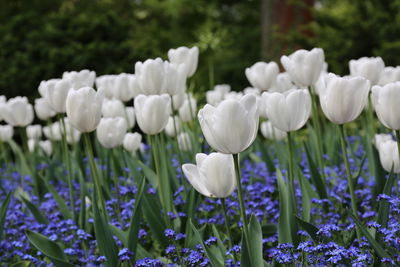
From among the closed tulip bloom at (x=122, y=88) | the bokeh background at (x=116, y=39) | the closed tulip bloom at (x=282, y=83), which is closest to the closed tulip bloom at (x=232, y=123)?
the closed tulip bloom at (x=282, y=83)

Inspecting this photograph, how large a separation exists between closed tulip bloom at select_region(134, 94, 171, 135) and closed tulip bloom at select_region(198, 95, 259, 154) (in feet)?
2.06

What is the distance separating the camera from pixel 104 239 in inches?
86.1

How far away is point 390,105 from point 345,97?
164 mm

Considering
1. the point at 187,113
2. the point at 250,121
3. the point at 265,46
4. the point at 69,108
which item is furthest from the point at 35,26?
the point at 250,121

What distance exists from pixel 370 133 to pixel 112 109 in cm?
180

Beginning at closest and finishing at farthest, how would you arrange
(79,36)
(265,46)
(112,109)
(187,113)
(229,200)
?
(229,200)
(112,109)
(187,113)
(79,36)
(265,46)

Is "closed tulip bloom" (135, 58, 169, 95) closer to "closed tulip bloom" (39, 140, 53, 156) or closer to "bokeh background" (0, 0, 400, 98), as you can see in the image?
"closed tulip bloom" (39, 140, 53, 156)

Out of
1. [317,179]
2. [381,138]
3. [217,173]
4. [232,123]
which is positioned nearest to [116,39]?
[381,138]

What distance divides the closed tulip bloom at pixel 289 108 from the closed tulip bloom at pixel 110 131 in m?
1.13

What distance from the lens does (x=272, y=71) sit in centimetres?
325

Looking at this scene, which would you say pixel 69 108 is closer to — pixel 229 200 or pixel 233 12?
pixel 229 200

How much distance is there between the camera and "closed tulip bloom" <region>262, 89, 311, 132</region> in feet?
7.10

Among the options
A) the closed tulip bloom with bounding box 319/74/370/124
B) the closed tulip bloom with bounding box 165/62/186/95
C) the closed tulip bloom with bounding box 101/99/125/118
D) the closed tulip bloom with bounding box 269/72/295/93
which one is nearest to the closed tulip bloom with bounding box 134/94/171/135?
the closed tulip bloom with bounding box 165/62/186/95

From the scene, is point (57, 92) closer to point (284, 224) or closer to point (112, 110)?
point (112, 110)
